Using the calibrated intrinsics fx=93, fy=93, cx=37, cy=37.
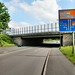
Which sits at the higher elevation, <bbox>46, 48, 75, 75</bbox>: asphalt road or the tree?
the tree

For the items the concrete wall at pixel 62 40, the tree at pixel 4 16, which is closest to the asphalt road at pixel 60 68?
the concrete wall at pixel 62 40

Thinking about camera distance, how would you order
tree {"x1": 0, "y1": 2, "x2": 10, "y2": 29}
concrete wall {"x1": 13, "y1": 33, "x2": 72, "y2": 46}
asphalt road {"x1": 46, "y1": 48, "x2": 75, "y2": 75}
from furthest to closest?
tree {"x1": 0, "y1": 2, "x2": 10, "y2": 29}
concrete wall {"x1": 13, "y1": 33, "x2": 72, "y2": 46}
asphalt road {"x1": 46, "y1": 48, "x2": 75, "y2": 75}

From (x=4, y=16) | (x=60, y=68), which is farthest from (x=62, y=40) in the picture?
(x=60, y=68)

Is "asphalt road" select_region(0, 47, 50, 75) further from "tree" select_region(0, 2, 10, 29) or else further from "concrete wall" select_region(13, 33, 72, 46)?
"tree" select_region(0, 2, 10, 29)

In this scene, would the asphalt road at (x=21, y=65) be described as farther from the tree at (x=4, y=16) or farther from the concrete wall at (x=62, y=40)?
the tree at (x=4, y=16)

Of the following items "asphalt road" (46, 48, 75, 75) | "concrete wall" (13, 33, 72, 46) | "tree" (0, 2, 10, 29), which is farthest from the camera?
"tree" (0, 2, 10, 29)

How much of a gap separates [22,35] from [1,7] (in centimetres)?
1473

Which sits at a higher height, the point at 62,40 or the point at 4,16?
the point at 4,16

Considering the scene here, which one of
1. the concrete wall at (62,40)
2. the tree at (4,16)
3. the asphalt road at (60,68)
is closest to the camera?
the asphalt road at (60,68)

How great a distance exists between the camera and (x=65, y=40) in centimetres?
3384

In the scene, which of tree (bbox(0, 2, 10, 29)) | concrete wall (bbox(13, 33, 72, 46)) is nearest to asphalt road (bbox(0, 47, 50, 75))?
concrete wall (bbox(13, 33, 72, 46))

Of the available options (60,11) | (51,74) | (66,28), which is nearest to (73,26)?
(66,28)

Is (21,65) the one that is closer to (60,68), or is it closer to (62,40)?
(60,68)

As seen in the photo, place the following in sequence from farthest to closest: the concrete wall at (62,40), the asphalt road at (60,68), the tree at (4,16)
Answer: the tree at (4,16), the concrete wall at (62,40), the asphalt road at (60,68)
